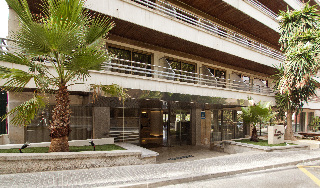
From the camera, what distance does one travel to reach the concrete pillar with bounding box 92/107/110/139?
1173 centimetres

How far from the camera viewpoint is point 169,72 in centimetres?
1408

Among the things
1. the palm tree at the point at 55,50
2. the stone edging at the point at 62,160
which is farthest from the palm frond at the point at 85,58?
the stone edging at the point at 62,160

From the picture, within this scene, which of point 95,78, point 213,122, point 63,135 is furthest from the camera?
point 213,122

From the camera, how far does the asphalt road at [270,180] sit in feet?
20.0

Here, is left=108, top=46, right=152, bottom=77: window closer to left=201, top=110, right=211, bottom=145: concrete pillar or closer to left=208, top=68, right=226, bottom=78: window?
left=208, top=68, right=226, bottom=78: window

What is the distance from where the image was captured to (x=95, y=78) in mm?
9469

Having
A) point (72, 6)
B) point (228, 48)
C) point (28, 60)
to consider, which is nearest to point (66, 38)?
point (72, 6)

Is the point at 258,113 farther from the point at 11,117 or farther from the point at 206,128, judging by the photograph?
the point at 11,117

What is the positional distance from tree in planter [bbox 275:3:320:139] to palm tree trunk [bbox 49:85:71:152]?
606 inches

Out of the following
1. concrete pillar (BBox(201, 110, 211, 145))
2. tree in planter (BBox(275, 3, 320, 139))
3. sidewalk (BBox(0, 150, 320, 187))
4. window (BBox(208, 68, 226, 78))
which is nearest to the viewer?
sidewalk (BBox(0, 150, 320, 187))

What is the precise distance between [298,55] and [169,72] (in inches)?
384

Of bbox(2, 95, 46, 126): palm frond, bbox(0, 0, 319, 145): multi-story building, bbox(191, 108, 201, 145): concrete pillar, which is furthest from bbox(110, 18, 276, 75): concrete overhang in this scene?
bbox(2, 95, 46, 126): palm frond

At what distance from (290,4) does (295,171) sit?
20.1 m

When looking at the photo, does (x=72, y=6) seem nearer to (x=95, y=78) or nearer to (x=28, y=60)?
(x=28, y=60)
